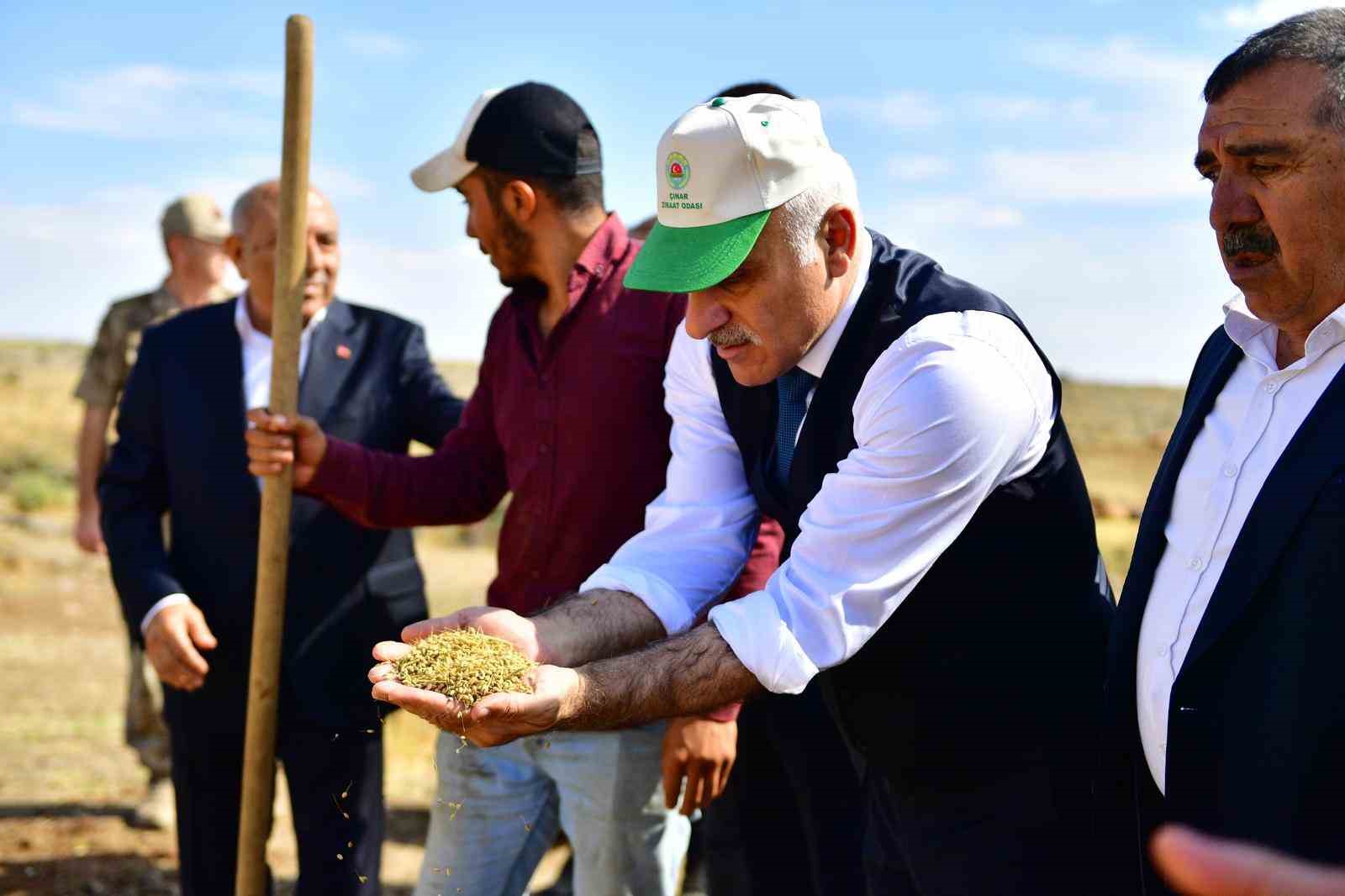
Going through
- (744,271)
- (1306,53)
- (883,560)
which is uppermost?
(1306,53)

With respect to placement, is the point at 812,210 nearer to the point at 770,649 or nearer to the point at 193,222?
the point at 770,649

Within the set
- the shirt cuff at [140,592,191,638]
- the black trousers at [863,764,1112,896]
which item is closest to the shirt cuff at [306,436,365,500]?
the shirt cuff at [140,592,191,638]

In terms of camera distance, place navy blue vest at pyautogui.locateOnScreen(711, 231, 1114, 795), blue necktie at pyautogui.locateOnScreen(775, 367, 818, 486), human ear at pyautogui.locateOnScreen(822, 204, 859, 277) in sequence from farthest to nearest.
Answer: blue necktie at pyautogui.locateOnScreen(775, 367, 818, 486) → human ear at pyautogui.locateOnScreen(822, 204, 859, 277) → navy blue vest at pyautogui.locateOnScreen(711, 231, 1114, 795)

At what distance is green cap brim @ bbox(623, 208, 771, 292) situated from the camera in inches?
102

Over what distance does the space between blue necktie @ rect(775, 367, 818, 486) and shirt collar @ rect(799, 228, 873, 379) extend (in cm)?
4

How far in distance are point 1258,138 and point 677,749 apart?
5.95 ft

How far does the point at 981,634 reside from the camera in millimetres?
2564

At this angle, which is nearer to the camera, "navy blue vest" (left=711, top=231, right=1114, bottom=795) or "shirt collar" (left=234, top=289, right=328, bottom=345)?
"navy blue vest" (left=711, top=231, right=1114, bottom=795)

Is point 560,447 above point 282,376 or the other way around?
the other way around

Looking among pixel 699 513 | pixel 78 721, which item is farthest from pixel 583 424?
pixel 78 721

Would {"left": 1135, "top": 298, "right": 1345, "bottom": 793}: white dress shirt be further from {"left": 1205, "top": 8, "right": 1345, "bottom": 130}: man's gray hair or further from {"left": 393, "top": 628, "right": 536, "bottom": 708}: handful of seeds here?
{"left": 393, "top": 628, "right": 536, "bottom": 708}: handful of seeds

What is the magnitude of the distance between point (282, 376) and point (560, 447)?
854 mm

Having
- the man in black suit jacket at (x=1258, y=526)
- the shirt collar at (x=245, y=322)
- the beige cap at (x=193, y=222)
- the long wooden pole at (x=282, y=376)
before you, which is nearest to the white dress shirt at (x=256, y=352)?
the shirt collar at (x=245, y=322)

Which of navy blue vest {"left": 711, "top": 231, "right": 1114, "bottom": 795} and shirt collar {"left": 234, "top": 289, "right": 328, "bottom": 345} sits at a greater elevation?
shirt collar {"left": 234, "top": 289, "right": 328, "bottom": 345}
